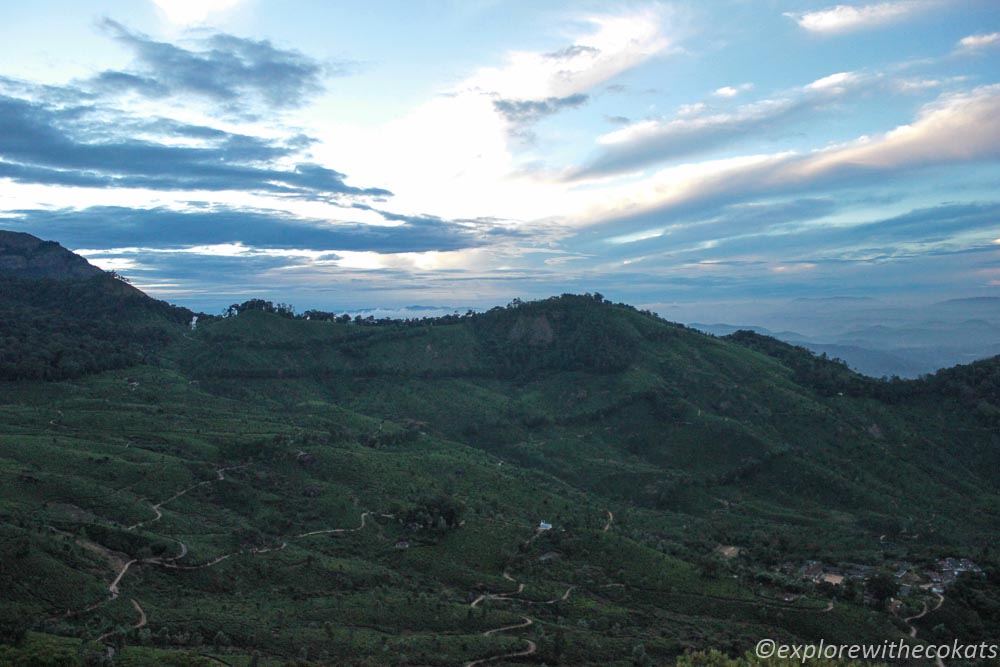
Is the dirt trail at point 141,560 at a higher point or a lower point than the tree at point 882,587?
higher

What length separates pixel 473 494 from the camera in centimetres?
8412

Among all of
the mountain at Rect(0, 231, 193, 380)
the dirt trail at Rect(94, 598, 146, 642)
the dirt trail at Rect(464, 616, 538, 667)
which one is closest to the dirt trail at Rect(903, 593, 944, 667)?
the dirt trail at Rect(464, 616, 538, 667)

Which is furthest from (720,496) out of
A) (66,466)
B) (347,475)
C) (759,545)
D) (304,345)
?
(304,345)

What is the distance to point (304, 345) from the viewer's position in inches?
6545

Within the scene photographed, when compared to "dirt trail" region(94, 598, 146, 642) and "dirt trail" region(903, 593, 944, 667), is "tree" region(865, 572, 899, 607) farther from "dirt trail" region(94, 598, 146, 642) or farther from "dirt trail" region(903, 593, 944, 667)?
"dirt trail" region(94, 598, 146, 642)

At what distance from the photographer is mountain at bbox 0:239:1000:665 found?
1762 inches

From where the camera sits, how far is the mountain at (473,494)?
44750 millimetres

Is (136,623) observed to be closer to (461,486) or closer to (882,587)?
(461,486)

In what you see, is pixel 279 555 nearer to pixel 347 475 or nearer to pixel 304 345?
pixel 347 475

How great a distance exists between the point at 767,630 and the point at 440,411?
95814 mm

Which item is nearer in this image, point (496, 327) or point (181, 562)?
point (181, 562)

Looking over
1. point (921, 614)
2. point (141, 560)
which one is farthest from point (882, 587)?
point (141, 560)

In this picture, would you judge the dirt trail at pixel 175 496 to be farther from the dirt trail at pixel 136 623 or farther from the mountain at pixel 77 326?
the mountain at pixel 77 326

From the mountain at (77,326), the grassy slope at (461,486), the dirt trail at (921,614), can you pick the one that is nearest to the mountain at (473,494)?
the grassy slope at (461,486)
